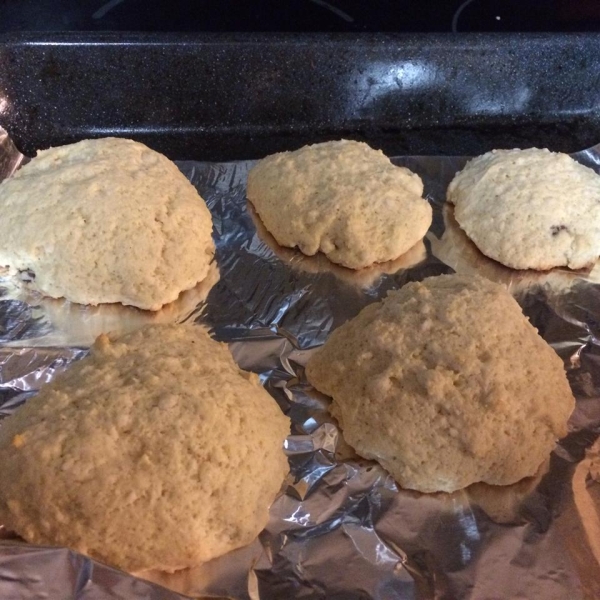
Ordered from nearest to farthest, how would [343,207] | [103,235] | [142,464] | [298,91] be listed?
[142,464] → [103,235] → [343,207] → [298,91]

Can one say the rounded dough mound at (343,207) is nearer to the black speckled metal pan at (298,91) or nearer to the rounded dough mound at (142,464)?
the black speckled metal pan at (298,91)

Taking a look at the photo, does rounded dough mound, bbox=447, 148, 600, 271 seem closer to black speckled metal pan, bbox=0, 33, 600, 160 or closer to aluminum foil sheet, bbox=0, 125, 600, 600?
aluminum foil sheet, bbox=0, 125, 600, 600

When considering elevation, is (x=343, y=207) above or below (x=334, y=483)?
above

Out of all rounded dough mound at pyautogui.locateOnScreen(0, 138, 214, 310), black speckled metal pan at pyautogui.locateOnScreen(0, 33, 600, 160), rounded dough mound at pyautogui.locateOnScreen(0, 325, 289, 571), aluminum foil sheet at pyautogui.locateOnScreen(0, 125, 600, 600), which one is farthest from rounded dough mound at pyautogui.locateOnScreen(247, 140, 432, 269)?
rounded dough mound at pyautogui.locateOnScreen(0, 325, 289, 571)

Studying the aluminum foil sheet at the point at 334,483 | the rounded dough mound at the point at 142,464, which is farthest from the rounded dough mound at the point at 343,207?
the rounded dough mound at the point at 142,464

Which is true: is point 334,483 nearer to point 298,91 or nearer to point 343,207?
point 343,207

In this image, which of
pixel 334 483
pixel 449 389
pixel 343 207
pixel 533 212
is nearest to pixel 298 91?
pixel 343 207
